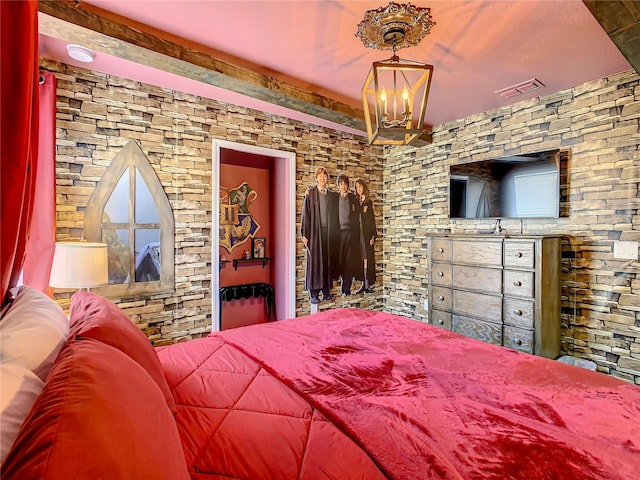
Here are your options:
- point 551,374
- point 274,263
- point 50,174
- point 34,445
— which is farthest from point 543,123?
point 50,174

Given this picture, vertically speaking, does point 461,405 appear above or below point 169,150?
below

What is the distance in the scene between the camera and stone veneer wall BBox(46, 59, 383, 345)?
238 cm

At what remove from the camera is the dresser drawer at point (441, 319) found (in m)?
3.24

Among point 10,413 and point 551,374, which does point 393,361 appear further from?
point 10,413

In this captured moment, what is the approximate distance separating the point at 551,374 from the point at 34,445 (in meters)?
1.72

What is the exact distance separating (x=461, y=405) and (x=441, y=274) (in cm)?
231

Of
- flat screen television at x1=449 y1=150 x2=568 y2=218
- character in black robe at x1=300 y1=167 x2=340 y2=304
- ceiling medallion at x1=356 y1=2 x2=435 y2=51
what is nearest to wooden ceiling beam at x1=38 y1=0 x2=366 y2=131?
ceiling medallion at x1=356 y1=2 x2=435 y2=51

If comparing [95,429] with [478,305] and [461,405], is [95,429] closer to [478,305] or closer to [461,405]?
[461,405]

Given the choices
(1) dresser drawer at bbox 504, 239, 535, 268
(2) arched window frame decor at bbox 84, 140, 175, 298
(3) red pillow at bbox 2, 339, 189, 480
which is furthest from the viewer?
(1) dresser drawer at bbox 504, 239, 535, 268

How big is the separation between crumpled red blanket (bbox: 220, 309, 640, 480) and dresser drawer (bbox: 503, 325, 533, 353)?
120 cm

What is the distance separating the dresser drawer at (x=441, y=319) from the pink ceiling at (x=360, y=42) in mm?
2189

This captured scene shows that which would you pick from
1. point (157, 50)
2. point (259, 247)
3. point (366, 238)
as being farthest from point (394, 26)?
point (259, 247)

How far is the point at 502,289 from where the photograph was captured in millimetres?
2793

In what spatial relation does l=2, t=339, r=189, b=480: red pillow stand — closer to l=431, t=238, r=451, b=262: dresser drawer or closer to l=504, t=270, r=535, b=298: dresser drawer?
l=504, t=270, r=535, b=298: dresser drawer
